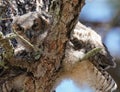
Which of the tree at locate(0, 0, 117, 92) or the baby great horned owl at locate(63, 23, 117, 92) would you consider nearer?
the tree at locate(0, 0, 117, 92)

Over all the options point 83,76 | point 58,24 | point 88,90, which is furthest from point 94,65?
point 58,24

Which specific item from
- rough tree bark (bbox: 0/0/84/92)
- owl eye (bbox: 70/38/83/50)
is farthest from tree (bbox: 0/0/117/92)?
owl eye (bbox: 70/38/83/50)

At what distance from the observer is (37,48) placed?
2.32m

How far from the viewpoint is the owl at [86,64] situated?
8.40 feet

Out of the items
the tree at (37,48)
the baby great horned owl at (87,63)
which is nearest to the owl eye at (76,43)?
the baby great horned owl at (87,63)

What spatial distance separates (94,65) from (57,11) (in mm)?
634

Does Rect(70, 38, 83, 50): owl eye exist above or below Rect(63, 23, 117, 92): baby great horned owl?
above

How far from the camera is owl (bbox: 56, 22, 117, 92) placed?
2562mm

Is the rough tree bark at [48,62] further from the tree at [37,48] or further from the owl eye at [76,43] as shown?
the owl eye at [76,43]

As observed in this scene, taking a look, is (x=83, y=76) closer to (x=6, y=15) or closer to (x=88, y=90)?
(x=88, y=90)

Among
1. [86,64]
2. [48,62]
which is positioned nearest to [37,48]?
[48,62]

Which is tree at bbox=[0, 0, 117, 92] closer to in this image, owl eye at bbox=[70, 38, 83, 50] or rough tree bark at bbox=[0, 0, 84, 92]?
rough tree bark at bbox=[0, 0, 84, 92]

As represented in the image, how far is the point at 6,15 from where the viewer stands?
3.00m

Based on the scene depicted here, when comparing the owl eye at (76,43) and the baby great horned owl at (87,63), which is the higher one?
the owl eye at (76,43)
